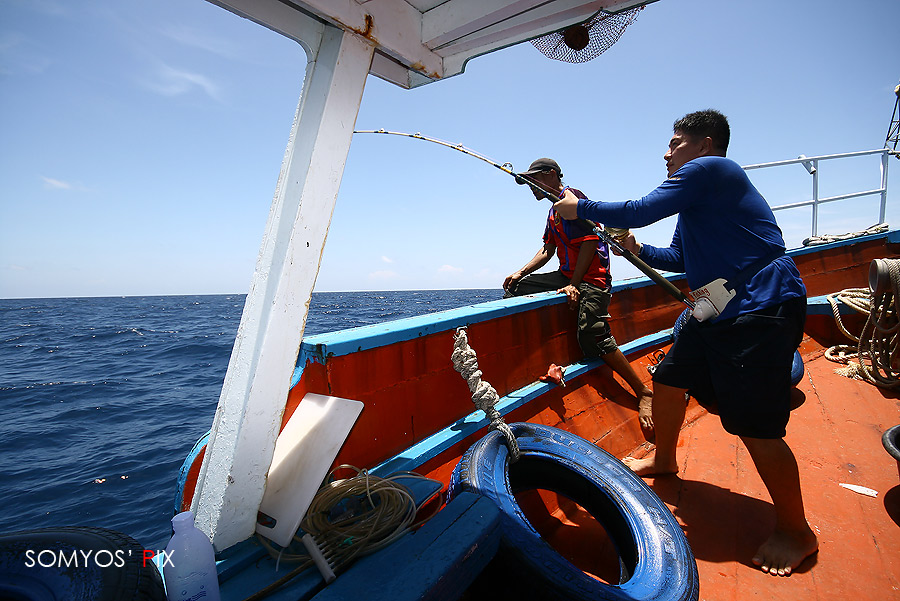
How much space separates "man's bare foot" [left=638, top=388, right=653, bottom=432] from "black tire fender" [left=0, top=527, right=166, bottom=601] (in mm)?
3134

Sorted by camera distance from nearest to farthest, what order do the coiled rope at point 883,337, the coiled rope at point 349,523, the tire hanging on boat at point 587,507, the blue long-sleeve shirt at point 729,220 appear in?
the coiled rope at point 349,523
the tire hanging on boat at point 587,507
the blue long-sleeve shirt at point 729,220
the coiled rope at point 883,337

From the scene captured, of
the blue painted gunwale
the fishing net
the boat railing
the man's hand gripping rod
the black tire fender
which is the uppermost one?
the boat railing

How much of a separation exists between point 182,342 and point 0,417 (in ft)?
39.8

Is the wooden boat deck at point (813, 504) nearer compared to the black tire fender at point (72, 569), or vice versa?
the black tire fender at point (72, 569)

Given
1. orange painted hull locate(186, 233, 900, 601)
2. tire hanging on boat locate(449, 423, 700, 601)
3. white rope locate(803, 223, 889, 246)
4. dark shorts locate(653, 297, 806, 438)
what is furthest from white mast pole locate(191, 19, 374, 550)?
white rope locate(803, 223, 889, 246)

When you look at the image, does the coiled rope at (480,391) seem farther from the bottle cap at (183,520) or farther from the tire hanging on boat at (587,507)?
the bottle cap at (183,520)

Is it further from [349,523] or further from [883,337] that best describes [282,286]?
[883,337]

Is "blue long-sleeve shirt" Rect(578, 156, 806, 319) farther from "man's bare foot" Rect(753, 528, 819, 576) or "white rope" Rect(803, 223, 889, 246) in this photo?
"white rope" Rect(803, 223, 889, 246)

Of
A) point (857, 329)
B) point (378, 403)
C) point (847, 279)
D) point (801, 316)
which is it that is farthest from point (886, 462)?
point (847, 279)

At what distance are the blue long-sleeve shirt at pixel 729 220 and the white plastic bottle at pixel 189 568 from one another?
2.16 m

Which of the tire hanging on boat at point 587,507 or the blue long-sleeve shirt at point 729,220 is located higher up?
the blue long-sleeve shirt at point 729,220

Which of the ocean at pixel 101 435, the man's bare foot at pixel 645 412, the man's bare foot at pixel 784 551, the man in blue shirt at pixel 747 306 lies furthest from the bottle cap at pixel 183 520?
the man's bare foot at pixel 645 412

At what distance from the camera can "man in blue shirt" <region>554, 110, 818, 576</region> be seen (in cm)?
193

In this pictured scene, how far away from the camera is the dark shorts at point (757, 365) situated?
6.33ft
